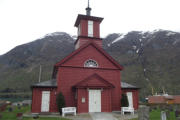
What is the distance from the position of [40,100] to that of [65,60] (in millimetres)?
5279

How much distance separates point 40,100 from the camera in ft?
64.0

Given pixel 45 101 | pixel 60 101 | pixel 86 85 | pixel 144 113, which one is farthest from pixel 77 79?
pixel 144 113

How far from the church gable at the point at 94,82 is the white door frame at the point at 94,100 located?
72cm

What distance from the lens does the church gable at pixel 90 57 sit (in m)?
21.2

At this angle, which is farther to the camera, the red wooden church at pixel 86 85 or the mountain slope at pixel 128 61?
the mountain slope at pixel 128 61

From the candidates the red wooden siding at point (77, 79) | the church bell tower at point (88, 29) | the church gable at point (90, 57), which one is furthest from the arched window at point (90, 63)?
the church bell tower at point (88, 29)

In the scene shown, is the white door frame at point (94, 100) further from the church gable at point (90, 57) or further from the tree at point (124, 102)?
the church gable at point (90, 57)

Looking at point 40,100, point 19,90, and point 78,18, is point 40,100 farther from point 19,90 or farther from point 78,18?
point 19,90

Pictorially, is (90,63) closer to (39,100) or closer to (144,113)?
(39,100)

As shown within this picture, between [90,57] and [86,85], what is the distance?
13.9 ft

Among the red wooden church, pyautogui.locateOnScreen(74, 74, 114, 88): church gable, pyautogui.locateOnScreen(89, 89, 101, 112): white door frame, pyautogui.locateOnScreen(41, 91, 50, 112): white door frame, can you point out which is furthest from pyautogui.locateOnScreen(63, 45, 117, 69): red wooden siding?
pyautogui.locateOnScreen(41, 91, 50, 112): white door frame

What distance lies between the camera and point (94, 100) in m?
19.7

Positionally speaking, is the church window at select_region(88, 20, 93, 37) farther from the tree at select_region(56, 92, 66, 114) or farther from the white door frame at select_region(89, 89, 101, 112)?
the tree at select_region(56, 92, 66, 114)

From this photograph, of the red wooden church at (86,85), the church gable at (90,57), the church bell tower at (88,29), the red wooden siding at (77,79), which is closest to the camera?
the red wooden church at (86,85)
